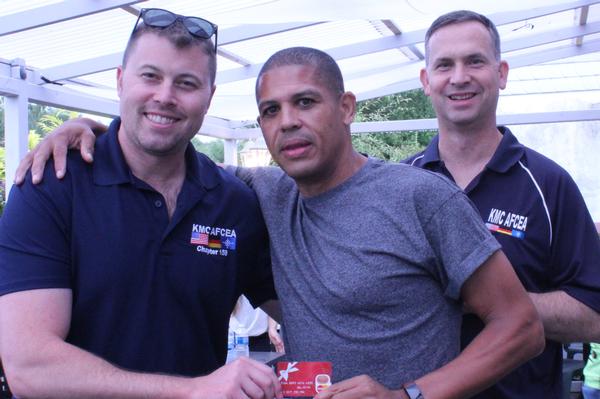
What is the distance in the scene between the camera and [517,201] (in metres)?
2.60

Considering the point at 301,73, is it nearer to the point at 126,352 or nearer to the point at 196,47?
the point at 196,47

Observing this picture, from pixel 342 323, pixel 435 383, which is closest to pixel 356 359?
pixel 342 323

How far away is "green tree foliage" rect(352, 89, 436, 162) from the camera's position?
61.1ft

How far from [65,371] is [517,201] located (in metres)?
1.70

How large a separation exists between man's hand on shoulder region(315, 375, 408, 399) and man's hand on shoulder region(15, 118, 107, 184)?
115cm

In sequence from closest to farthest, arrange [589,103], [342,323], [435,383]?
[435,383], [342,323], [589,103]

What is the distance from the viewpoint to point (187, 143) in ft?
8.67

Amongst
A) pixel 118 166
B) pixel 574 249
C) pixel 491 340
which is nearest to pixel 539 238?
pixel 574 249

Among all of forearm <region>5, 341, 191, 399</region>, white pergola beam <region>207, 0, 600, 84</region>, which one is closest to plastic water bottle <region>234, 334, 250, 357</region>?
white pergola beam <region>207, 0, 600, 84</region>

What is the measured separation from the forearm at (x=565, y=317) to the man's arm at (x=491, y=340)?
314 millimetres

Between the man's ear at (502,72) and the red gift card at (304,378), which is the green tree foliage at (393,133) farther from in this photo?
the red gift card at (304,378)

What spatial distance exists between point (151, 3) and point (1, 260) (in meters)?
3.98

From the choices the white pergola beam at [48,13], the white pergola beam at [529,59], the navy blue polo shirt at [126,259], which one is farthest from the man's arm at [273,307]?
the white pergola beam at [529,59]

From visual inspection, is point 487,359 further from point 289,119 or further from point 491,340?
point 289,119
